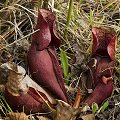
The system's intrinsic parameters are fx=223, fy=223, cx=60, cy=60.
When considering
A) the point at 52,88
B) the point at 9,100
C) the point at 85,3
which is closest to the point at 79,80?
the point at 52,88

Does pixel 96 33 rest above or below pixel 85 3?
below

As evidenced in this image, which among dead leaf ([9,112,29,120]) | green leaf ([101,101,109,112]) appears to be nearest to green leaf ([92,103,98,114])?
green leaf ([101,101,109,112])

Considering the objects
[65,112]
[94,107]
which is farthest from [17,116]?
[94,107]

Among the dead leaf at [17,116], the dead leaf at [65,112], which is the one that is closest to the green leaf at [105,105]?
the dead leaf at [65,112]

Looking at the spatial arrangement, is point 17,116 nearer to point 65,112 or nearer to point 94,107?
point 65,112

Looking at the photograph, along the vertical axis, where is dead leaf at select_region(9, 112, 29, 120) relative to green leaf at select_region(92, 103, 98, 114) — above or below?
above

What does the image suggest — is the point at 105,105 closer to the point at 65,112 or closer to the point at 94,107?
the point at 94,107

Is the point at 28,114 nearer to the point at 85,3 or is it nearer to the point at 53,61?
the point at 53,61

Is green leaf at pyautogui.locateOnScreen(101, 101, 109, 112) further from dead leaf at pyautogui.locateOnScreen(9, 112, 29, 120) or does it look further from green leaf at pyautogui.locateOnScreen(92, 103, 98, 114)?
dead leaf at pyautogui.locateOnScreen(9, 112, 29, 120)

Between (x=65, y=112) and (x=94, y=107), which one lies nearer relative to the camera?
(x=65, y=112)

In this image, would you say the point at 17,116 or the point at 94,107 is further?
the point at 94,107

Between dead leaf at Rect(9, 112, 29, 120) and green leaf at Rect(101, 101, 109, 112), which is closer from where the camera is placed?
dead leaf at Rect(9, 112, 29, 120)
